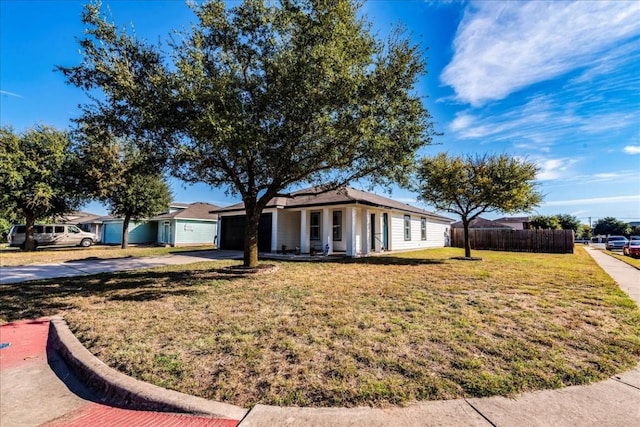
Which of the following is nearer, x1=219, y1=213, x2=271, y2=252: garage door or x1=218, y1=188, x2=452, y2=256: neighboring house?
x1=218, y1=188, x2=452, y2=256: neighboring house

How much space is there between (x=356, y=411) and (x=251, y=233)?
7885 mm

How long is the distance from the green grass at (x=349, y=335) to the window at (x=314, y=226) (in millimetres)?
9764

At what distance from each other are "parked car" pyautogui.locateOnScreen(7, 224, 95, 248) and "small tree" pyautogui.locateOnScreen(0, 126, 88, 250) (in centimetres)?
297

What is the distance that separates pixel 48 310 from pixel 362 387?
6.66 meters

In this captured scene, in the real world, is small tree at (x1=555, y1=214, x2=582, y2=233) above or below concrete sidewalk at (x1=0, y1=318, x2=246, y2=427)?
above

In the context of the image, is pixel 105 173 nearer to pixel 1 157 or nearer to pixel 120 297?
pixel 1 157

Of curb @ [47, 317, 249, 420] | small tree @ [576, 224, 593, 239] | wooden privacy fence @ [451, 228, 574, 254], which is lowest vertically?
curb @ [47, 317, 249, 420]

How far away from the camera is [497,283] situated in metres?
8.12

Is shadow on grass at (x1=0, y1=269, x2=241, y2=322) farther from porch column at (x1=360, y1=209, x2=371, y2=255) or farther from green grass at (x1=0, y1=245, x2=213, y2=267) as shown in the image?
porch column at (x1=360, y1=209, x2=371, y2=255)

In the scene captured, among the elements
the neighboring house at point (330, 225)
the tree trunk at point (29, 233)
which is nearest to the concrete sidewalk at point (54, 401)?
the neighboring house at point (330, 225)

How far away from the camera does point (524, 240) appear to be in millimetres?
22484

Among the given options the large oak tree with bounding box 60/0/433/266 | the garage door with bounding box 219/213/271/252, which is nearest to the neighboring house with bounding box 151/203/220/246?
the garage door with bounding box 219/213/271/252

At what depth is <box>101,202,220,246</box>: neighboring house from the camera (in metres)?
25.7

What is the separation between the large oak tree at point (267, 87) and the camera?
22.6 ft
